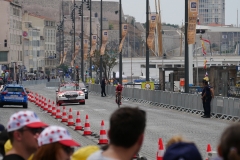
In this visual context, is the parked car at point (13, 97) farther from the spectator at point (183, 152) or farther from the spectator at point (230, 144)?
the spectator at point (230, 144)

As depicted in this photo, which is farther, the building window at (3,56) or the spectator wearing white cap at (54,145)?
the building window at (3,56)

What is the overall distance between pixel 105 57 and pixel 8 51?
28.5 m

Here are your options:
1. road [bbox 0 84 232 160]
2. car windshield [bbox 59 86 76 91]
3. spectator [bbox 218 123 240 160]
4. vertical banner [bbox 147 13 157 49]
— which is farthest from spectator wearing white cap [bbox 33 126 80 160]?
vertical banner [bbox 147 13 157 49]

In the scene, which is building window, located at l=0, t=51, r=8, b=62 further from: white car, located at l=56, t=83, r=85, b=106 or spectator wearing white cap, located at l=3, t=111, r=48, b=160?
spectator wearing white cap, located at l=3, t=111, r=48, b=160

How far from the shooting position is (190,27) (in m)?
40.8

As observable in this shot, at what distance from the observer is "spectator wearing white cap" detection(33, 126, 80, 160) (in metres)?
5.96

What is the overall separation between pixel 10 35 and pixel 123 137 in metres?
138

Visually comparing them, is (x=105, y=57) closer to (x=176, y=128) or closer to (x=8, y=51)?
(x=8, y=51)

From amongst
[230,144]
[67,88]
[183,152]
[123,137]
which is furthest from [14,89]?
[230,144]

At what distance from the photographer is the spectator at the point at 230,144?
5004 mm

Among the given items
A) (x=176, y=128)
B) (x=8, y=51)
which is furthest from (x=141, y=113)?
(x=8, y=51)

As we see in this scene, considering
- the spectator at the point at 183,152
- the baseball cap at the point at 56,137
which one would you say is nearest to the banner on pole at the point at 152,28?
the baseball cap at the point at 56,137

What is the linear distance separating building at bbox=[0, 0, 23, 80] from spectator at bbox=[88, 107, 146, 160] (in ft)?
411

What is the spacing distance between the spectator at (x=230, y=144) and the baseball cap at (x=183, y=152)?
0.16 m
